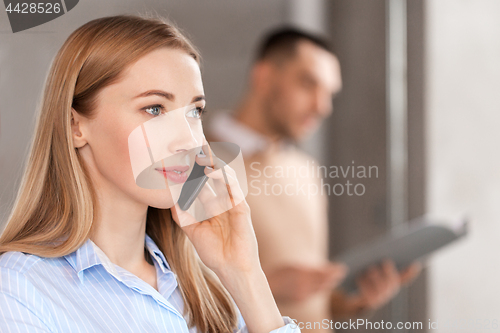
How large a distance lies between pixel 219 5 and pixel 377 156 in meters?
0.52

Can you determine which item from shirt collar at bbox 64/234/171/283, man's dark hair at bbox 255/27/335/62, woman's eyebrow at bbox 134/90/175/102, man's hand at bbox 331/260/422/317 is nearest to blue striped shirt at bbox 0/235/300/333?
shirt collar at bbox 64/234/171/283

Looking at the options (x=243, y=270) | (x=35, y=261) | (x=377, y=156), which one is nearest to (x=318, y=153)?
(x=377, y=156)

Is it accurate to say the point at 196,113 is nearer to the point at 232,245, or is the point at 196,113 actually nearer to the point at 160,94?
the point at 160,94

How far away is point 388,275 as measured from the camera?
1.08m

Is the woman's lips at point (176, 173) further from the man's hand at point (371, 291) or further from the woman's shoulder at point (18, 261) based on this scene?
the man's hand at point (371, 291)

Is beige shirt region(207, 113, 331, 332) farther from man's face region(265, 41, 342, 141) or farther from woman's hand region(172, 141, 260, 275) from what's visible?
woman's hand region(172, 141, 260, 275)

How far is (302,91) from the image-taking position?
3.25ft

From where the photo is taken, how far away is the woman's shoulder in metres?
0.55

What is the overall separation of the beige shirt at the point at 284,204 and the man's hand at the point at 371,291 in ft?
0.13

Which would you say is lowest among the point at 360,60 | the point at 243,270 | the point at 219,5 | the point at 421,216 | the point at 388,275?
the point at 388,275

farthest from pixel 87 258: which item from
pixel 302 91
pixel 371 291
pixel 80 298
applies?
pixel 371 291

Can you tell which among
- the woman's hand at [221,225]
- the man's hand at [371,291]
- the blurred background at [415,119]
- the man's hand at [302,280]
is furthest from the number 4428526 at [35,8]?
the man's hand at [371,291]

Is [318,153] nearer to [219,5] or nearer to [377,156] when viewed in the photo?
[377,156]

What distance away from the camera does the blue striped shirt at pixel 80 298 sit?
0.52 m
